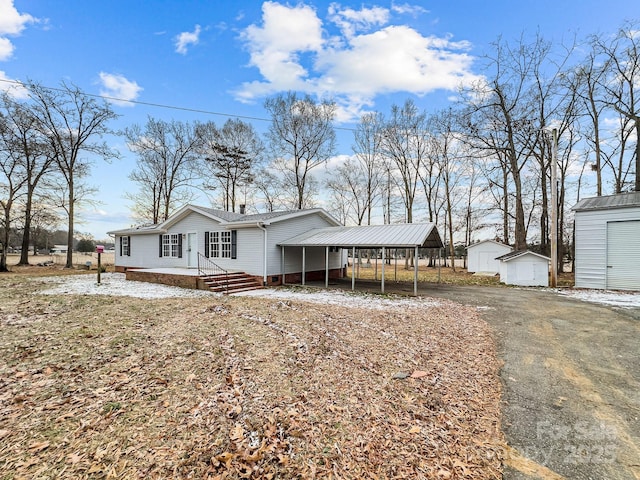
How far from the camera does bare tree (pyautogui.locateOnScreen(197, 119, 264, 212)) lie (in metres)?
23.2

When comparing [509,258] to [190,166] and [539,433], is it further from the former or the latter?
[190,166]

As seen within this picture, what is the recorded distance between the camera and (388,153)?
25.2m

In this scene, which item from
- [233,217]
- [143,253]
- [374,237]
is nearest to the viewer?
[374,237]

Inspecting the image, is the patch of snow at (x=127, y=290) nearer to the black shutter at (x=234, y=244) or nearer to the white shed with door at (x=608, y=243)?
the black shutter at (x=234, y=244)

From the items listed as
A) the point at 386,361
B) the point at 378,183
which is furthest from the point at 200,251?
the point at 378,183

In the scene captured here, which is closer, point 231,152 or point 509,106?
point 509,106

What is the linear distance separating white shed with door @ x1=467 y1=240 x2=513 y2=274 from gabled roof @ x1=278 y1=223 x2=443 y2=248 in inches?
415

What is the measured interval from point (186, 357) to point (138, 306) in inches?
172

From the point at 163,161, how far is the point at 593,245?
27.6 meters

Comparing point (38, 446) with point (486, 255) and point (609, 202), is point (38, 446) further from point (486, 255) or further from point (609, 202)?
point (486, 255)

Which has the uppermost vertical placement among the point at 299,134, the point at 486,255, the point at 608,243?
the point at 299,134

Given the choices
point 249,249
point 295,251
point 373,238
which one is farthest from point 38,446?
point 295,251

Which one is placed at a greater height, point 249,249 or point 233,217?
point 233,217

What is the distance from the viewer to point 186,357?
13.7 ft
